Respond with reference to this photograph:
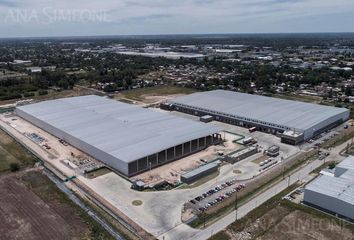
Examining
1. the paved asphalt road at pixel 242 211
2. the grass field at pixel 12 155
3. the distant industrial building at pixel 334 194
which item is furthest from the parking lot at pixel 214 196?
the grass field at pixel 12 155

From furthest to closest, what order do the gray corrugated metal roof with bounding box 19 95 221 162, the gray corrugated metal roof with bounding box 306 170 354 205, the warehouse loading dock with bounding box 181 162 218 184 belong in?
the gray corrugated metal roof with bounding box 19 95 221 162 → the warehouse loading dock with bounding box 181 162 218 184 → the gray corrugated metal roof with bounding box 306 170 354 205

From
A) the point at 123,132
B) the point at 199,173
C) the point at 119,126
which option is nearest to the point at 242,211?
the point at 199,173

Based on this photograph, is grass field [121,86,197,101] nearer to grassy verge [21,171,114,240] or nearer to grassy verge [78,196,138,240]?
grassy verge [21,171,114,240]

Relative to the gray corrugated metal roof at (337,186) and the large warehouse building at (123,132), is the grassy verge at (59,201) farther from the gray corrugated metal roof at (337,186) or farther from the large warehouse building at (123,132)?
the gray corrugated metal roof at (337,186)

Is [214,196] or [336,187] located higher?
[336,187]

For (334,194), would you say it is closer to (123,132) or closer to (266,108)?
(123,132)

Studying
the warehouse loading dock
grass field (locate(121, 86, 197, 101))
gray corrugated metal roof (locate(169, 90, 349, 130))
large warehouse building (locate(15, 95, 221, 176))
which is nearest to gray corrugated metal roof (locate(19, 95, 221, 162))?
large warehouse building (locate(15, 95, 221, 176))
